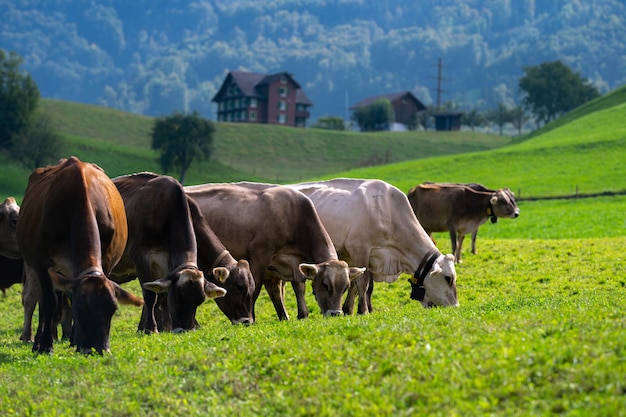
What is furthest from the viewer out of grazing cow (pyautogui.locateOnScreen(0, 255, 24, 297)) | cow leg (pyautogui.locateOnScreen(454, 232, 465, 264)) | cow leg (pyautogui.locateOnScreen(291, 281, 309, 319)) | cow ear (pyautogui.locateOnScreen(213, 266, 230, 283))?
cow leg (pyautogui.locateOnScreen(454, 232, 465, 264))

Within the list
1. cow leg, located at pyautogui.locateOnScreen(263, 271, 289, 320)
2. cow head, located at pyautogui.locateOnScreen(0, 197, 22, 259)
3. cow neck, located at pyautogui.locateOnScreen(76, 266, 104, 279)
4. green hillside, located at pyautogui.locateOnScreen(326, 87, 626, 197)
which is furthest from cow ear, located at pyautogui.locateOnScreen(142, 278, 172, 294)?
green hillside, located at pyautogui.locateOnScreen(326, 87, 626, 197)

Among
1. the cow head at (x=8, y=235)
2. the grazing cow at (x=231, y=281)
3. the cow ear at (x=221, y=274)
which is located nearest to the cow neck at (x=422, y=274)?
the grazing cow at (x=231, y=281)

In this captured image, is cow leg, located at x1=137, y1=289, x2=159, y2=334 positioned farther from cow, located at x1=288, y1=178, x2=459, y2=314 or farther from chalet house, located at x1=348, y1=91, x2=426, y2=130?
chalet house, located at x1=348, y1=91, x2=426, y2=130

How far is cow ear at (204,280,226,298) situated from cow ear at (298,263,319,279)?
72.4 inches

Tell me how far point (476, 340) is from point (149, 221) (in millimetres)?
7491

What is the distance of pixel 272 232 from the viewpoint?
16.5 m

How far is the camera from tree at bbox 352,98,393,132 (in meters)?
154

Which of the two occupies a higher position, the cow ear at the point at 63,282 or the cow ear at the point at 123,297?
the cow ear at the point at 63,282

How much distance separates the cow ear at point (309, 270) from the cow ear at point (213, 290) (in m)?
1.84

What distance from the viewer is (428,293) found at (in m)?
16.8

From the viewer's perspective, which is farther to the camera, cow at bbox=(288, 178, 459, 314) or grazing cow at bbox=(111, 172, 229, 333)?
cow at bbox=(288, 178, 459, 314)

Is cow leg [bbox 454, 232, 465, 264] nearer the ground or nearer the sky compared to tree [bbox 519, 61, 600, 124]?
nearer the ground

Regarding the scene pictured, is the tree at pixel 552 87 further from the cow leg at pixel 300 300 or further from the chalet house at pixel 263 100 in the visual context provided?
the cow leg at pixel 300 300

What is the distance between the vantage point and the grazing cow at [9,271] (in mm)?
19859
